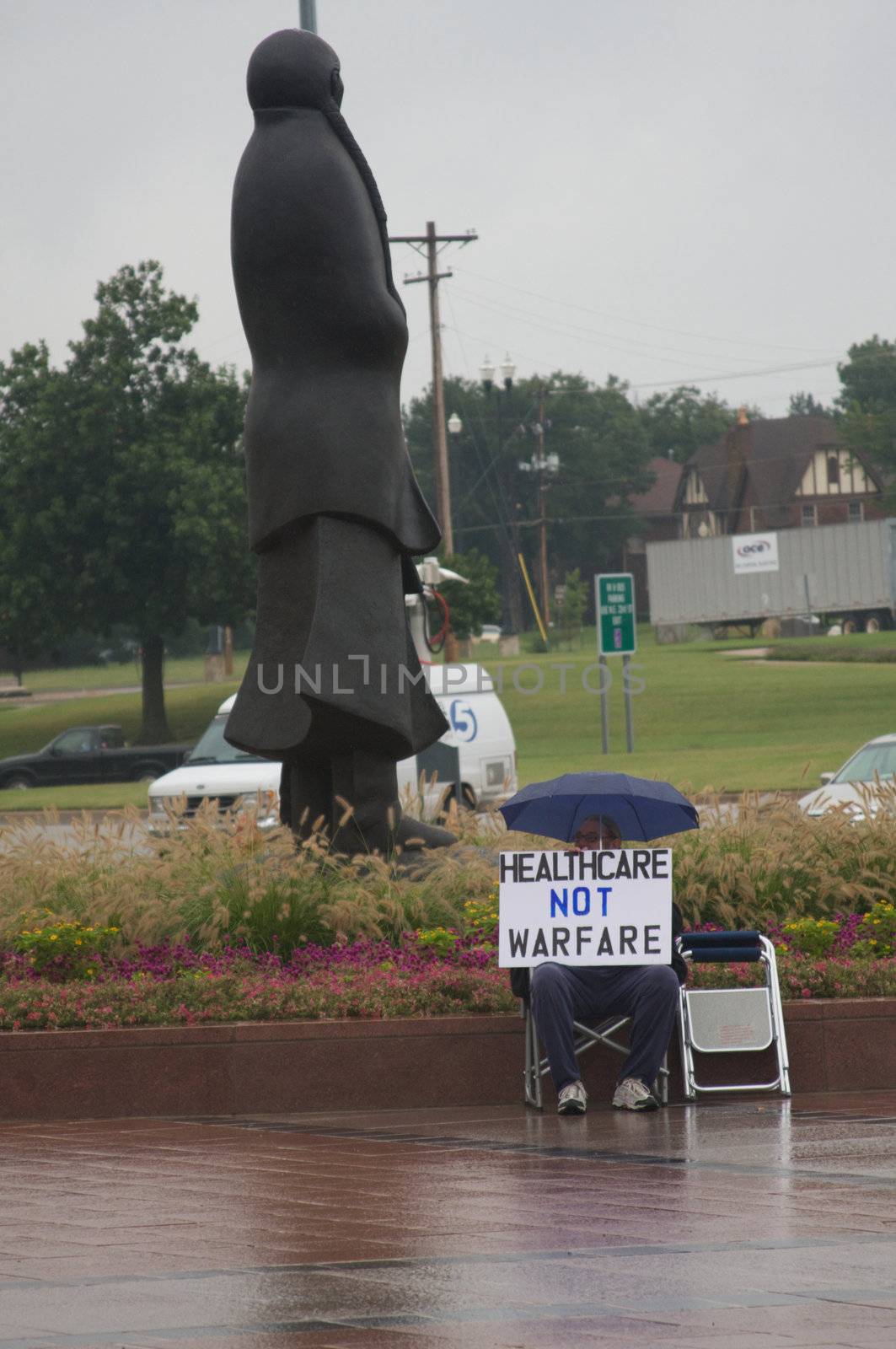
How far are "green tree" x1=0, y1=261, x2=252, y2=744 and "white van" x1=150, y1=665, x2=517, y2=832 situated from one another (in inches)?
1046

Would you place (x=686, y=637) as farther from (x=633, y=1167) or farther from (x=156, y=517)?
(x=633, y=1167)

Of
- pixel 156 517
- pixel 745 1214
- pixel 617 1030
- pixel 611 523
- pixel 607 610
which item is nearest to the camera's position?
pixel 745 1214

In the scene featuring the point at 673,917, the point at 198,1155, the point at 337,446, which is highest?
the point at 337,446

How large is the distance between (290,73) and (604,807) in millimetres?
4434

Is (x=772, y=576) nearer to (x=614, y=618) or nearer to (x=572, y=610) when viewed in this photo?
(x=572, y=610)

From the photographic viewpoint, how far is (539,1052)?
26.9ft

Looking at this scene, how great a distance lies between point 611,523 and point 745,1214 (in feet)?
322

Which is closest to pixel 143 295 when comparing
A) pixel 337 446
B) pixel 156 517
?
pixel 156 517

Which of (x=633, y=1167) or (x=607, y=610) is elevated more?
(x=607, y=610)

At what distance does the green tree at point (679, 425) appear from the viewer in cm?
12025

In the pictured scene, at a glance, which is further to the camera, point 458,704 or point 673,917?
point 458,704

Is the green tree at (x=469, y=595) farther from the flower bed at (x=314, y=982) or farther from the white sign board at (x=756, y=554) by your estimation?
the flower bed at (x=314, y=982)

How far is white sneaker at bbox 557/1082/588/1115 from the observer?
25.4 ft

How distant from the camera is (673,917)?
8375mm
